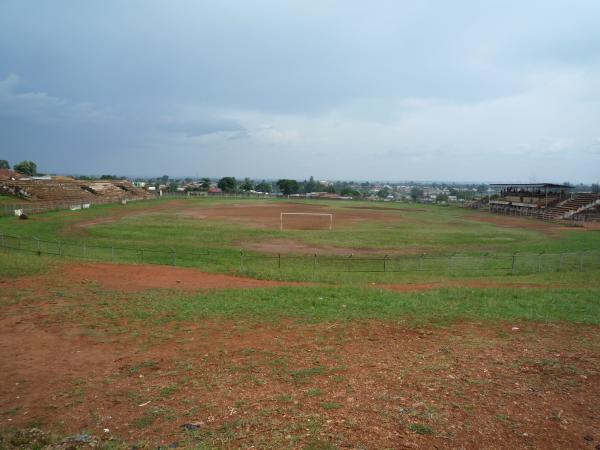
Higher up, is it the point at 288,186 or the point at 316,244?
the point at 288,186

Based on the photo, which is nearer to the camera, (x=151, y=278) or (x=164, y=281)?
(x=164, y=281)

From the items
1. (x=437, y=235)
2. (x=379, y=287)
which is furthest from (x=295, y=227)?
(x=379, y=287)

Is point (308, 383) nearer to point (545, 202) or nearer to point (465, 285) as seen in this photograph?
point (465, 285)

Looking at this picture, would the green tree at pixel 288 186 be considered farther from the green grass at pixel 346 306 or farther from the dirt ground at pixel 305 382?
the dirt ground at pixel 305 382

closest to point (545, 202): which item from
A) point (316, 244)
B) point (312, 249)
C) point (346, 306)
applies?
point (316, 244)

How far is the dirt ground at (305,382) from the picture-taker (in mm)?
7223

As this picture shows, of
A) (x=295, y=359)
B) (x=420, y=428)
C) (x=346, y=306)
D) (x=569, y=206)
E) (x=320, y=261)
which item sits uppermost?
(x=569, y=206)

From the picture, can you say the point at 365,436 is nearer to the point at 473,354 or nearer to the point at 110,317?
the point at 473,354

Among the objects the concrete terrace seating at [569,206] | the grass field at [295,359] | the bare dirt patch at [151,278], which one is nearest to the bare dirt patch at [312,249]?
the grass field at [295,359]

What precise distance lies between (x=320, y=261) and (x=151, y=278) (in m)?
12.1

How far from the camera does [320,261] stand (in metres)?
29.6

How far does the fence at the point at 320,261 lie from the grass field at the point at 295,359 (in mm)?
2928

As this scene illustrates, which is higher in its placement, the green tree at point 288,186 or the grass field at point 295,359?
the green tree at point 288,186

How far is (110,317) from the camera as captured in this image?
1448 centimetres
